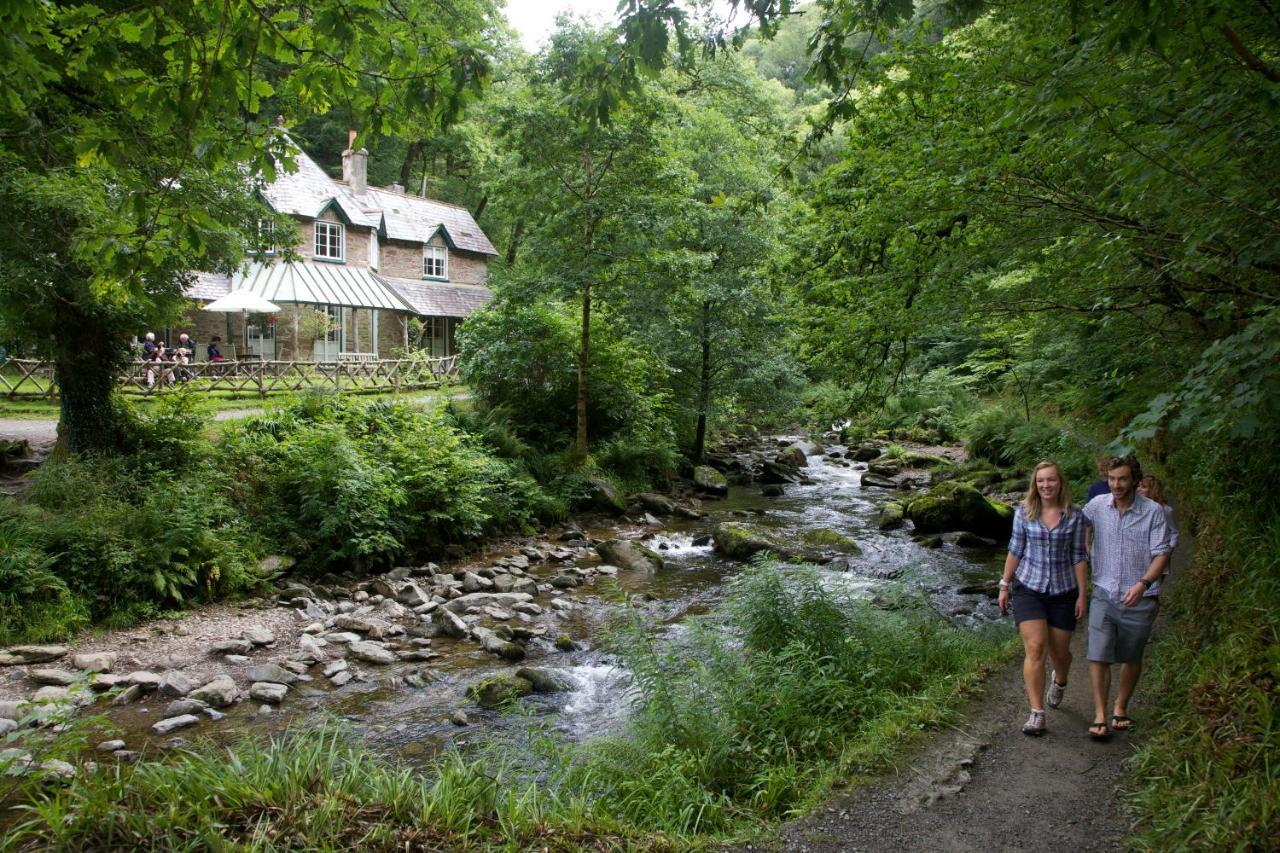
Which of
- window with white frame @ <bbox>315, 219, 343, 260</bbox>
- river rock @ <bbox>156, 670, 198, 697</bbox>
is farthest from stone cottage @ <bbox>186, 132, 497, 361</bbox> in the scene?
river rock @ <bbox>156, 670, 198, 697</bbox>

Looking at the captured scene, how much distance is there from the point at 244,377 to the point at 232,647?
13.9m

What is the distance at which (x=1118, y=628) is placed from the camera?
5098 millimetres

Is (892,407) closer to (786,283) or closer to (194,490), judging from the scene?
(786,283)

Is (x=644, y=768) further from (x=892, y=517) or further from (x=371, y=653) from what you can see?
(x=892, y=517)

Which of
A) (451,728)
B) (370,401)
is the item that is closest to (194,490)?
(370,401)

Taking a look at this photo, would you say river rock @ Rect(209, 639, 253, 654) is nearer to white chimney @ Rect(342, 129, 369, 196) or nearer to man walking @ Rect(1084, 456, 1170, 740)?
man walking @ Rect(1084, 456, 1170, 740)

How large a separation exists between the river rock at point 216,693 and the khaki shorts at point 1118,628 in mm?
7305

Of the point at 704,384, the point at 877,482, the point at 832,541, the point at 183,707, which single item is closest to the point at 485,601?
the point at 183,707

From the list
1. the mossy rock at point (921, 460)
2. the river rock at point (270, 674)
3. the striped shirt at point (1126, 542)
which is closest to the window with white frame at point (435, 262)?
the mossy rock at point (921, 460)

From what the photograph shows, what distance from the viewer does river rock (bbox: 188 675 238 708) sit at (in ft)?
23.0

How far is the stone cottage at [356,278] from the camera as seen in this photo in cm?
2914

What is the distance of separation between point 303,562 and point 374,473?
173 cm

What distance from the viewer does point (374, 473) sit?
12.0 metres

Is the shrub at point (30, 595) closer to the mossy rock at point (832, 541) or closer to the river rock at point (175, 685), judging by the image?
the river rock at point (175, 685)
